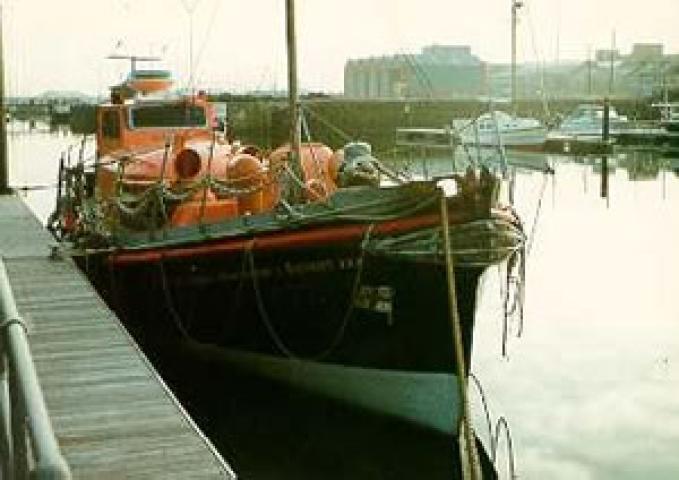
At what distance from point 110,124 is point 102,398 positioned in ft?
32.2

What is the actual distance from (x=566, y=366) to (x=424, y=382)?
428 centimetres

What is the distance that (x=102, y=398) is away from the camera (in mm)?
6945

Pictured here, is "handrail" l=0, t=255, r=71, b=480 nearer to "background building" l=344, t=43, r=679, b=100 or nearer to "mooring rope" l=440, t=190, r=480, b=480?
"mooring rope" l=440, t=190, r=480, b=480

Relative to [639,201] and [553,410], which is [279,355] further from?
[639,201]

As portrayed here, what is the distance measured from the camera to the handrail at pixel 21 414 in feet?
8.31

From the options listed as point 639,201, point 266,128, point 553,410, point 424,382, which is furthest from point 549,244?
point 266,128

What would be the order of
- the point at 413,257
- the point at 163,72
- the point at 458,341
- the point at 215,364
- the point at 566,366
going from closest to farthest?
the point at 458,341 < the point at 413,257 < the point at 215,364 < the point at 566,366 < the point at 163,72

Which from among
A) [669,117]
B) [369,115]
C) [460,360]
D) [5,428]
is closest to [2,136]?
[460,360]

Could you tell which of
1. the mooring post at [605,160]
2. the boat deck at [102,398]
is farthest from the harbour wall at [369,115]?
the boat deck at [102,398]

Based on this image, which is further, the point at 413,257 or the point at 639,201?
the point at 639,201

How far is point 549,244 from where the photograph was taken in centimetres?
2584

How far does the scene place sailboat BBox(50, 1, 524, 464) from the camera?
388 inches

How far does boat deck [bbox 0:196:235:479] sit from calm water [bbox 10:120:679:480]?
2327mm

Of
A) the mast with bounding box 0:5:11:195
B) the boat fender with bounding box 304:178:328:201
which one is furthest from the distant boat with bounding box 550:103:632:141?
the boat fender with bounding box 304:178:328:201
